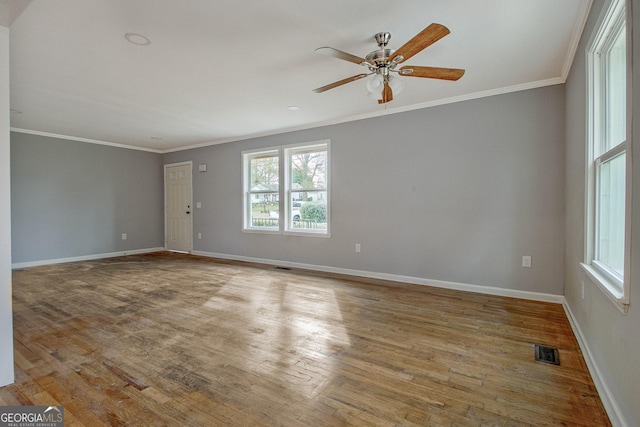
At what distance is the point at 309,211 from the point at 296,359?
3275 millimetres

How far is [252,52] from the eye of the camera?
2.69 meters

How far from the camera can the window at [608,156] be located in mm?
1677

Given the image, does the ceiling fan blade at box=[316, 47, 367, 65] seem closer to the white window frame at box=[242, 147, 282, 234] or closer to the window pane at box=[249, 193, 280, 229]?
the window pane at box=[249, 193, 280, 229]

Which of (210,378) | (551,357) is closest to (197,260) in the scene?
(210,378)

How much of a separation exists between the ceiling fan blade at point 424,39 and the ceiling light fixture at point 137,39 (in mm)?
1970

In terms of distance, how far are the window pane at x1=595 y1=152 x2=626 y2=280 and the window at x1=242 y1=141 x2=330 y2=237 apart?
3.38 meters

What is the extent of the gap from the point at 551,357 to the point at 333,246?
3116mm

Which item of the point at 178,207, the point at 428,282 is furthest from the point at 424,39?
the point at 178,207

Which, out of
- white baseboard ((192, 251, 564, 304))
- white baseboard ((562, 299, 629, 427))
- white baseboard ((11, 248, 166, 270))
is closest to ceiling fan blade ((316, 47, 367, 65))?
white baseboard ((562, 299, 629, 427))

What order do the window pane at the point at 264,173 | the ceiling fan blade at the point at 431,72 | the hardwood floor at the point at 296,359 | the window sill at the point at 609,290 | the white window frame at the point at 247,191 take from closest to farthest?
the window sill at the point at 609,290, the hardwood floor at the point at 296,359, the ceiling fan blade at the point at 431,72, the window pane at the point at 264,173, the white window frame at the point at 247,191

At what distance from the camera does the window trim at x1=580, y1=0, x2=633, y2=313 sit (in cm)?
140

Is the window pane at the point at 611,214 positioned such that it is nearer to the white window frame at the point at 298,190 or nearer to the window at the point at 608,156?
the window at the point at 608,156

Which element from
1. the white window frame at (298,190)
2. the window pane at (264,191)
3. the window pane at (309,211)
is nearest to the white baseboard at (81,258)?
the window pane at (264,191)

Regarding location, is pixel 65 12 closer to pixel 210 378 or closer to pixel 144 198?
pixel 210 378
